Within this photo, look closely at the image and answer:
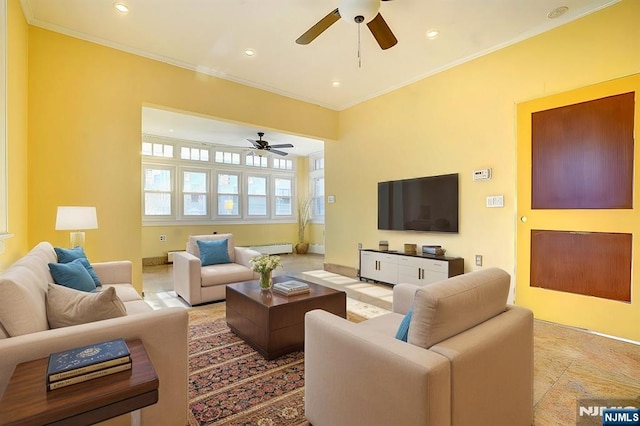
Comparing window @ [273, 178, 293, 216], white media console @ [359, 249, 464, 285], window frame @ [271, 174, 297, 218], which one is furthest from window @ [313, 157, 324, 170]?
white media console @ [359, 249, 464, 285]

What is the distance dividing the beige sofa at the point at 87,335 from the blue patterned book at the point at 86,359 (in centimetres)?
12

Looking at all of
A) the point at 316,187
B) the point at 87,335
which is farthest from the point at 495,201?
the point at 316,187

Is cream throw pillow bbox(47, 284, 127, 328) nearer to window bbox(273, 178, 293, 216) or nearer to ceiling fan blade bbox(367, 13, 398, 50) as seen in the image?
ceiling fan blade bbox(367, 13, 398, 50)

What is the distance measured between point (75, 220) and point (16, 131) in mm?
937

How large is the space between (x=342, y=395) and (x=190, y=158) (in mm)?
7260

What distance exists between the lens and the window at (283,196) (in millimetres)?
Result: 8883

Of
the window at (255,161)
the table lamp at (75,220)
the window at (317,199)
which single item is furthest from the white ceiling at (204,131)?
the table lamp at (75,220)

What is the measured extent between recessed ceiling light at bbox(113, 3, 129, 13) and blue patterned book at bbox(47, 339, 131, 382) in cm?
323

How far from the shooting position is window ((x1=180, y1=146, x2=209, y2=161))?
7391 millimetres

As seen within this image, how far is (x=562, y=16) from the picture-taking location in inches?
122

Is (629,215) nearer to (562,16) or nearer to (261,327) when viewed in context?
(562,16)

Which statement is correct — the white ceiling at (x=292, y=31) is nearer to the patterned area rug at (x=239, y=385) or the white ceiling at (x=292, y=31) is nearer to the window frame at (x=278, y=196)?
the patterned area rug at (x=239, y=385)

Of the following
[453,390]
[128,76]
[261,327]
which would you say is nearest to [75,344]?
[261,327]

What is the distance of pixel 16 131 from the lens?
9.20 ft
